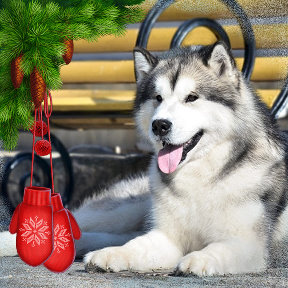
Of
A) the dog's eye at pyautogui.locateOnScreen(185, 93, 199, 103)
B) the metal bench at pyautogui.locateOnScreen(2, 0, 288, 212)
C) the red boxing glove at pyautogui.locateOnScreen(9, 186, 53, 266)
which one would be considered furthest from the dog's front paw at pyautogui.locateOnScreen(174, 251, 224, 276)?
the metal bench at pyautogui.locateOnScreen(2, 0, 288, 212)

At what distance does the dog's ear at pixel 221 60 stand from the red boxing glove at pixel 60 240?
1058 millimetres

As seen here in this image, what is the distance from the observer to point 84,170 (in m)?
4.89

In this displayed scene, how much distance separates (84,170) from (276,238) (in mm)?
2621

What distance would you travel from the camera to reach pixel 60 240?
1.74 m

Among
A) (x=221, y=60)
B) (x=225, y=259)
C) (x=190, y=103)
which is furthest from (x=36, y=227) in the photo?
(x=221, y=60)

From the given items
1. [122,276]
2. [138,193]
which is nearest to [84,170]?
[138,193]

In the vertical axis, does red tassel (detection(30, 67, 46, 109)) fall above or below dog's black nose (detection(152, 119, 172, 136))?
above

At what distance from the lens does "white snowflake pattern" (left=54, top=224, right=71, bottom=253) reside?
173 cm

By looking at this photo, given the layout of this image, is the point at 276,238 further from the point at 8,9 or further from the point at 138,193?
the point at 8,9

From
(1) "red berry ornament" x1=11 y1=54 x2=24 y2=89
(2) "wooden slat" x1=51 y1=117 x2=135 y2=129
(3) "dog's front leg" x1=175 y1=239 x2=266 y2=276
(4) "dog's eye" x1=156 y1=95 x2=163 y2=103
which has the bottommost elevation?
(2) "wooden slat" x1=51 y1=117 x2=135 y2=129

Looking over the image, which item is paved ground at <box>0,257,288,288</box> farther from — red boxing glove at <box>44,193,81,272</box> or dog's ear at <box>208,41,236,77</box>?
dog's ear at <box>208,41,236,77</box>

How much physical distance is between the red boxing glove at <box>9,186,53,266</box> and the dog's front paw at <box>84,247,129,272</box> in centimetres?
42

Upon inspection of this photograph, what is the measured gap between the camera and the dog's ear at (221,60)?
8.01ft

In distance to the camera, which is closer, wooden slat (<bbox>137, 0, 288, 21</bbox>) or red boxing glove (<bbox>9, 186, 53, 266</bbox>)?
red boxing glove (<bbox>9, 186, 53, 266</bbox>)
